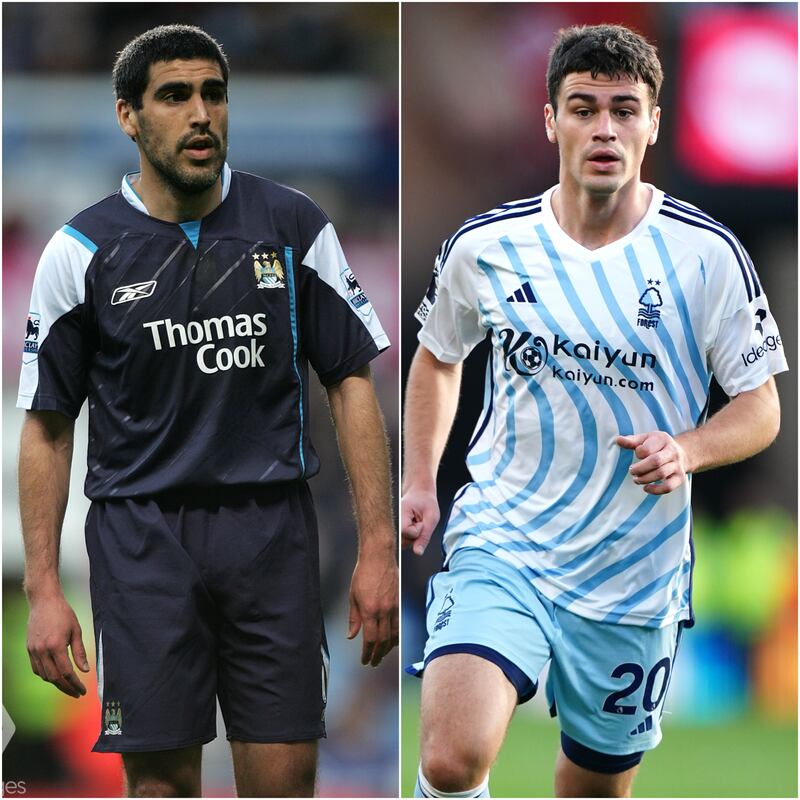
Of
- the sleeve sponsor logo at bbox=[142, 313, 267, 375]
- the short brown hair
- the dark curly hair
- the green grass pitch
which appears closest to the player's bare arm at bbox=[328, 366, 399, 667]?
the sleeve sponsor logo at bbox=[142, 313, 267, 375]

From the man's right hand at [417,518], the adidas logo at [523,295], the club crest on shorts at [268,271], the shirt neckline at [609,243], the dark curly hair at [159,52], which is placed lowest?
the man's right hand at [417,518]

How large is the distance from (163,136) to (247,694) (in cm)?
151

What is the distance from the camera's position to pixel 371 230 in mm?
5059

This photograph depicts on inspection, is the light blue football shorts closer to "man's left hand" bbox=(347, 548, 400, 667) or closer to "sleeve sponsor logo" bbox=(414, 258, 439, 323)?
"man's left hand" bbox=(347, 548, 400, 667)

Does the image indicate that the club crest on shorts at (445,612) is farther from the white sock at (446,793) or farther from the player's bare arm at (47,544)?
the player's bare arm at (47,544)

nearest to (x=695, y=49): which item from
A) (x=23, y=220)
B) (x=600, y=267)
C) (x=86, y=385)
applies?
(x=600, y=267)

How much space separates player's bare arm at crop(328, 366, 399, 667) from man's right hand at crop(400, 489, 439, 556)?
22cm

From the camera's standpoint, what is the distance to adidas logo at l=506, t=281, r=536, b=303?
13.3ft

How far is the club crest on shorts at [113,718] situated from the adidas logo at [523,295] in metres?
1.56

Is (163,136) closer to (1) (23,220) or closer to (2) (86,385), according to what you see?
(2) (86,385)

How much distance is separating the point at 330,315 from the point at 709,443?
1.08 meters

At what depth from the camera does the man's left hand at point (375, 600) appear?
3.79 m

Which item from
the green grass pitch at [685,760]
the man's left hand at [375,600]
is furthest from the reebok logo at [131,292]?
the green grass pitch at [685,760]

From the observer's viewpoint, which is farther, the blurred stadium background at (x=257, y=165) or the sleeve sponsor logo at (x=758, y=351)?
the blurred stadium background at (x=257, y=165)
